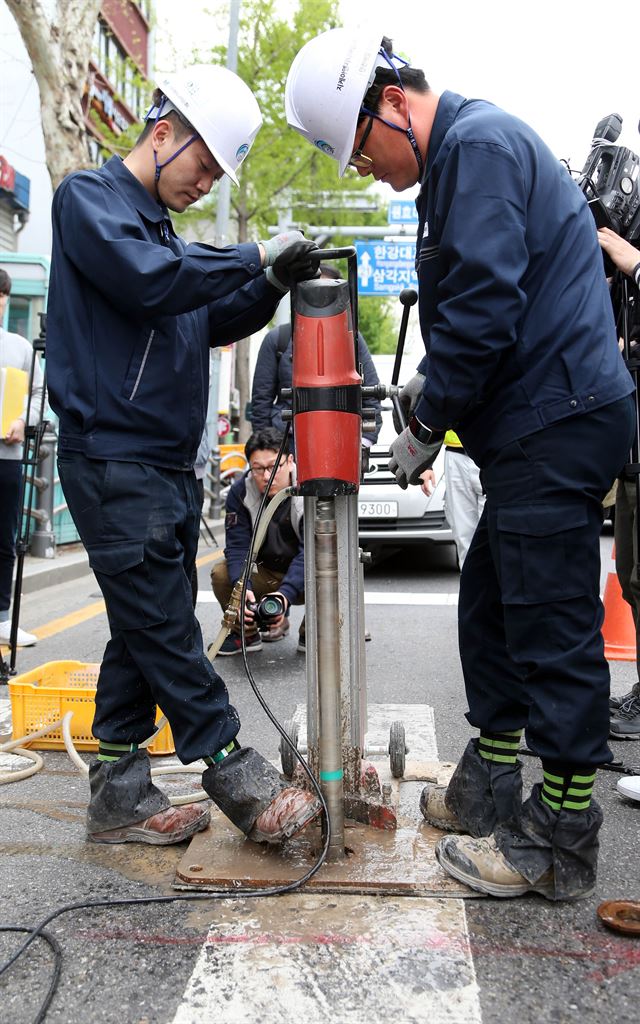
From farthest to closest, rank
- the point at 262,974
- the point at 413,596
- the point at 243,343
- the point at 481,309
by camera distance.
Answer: the point at 243,343 < the point at 413,596 < the point at 481,309 < the point at 262,974

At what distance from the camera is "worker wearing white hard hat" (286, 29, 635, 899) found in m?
2.23

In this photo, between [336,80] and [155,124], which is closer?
[336,80]

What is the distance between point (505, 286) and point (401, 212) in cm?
2385

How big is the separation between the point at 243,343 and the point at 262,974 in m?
22.4

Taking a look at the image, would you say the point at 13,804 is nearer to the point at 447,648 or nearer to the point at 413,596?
the point at 447,648

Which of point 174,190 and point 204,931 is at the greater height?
point 174,190

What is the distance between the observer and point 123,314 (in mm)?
2553

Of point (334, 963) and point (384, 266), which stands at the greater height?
point (384, 266)

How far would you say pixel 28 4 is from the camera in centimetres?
860

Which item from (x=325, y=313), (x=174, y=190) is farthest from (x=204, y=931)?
(x=174, y=190)

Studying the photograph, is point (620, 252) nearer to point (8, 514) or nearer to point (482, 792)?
point (482, 792)

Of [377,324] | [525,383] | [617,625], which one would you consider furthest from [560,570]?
[377,324]

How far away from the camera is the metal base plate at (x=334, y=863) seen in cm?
242

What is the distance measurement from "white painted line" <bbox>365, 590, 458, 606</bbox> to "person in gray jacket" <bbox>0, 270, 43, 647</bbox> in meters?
2.68
